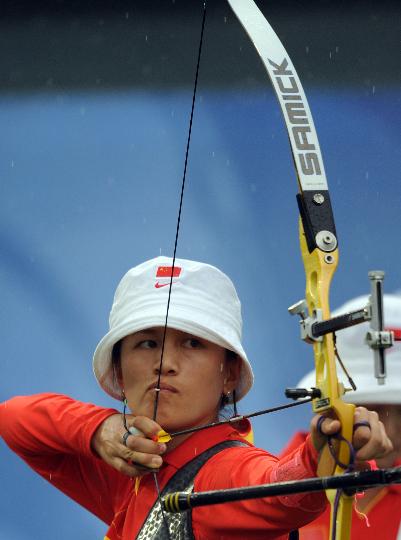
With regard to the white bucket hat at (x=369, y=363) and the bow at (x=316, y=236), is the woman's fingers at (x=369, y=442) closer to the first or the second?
the bow at (x=316, y=236)

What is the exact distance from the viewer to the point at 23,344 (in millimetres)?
3875

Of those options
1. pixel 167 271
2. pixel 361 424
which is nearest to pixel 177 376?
pixel 167 271

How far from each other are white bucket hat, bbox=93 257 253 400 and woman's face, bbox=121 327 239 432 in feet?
0.11

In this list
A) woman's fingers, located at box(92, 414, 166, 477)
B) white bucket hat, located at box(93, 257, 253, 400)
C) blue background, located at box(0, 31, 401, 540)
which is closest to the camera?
woman's fingers, located at box(92, 414, 166, 477)

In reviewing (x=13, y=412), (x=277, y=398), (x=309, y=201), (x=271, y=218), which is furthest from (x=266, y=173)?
(x=309, y=201)

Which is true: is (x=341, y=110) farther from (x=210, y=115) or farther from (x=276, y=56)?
(x=276, y=56)

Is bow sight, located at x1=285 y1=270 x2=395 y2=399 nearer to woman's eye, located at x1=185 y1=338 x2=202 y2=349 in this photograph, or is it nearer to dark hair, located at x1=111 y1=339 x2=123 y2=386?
woman's eye, located at x1=185 y1=338 x2=202 y2=349

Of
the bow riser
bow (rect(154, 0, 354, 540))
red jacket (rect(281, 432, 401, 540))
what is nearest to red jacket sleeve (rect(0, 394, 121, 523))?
bow (rect(154, 0, 354, 540))

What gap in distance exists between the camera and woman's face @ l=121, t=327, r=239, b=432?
2.40 meters

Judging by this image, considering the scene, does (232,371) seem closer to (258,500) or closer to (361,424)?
A: (258,500)

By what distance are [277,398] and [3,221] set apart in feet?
3.23

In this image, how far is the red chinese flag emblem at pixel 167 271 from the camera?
8.36 feet

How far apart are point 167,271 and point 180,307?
0.12 m

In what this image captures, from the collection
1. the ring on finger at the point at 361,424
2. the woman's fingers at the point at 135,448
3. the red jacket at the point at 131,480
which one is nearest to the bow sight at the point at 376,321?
the ring on finger at the point at 361,424
